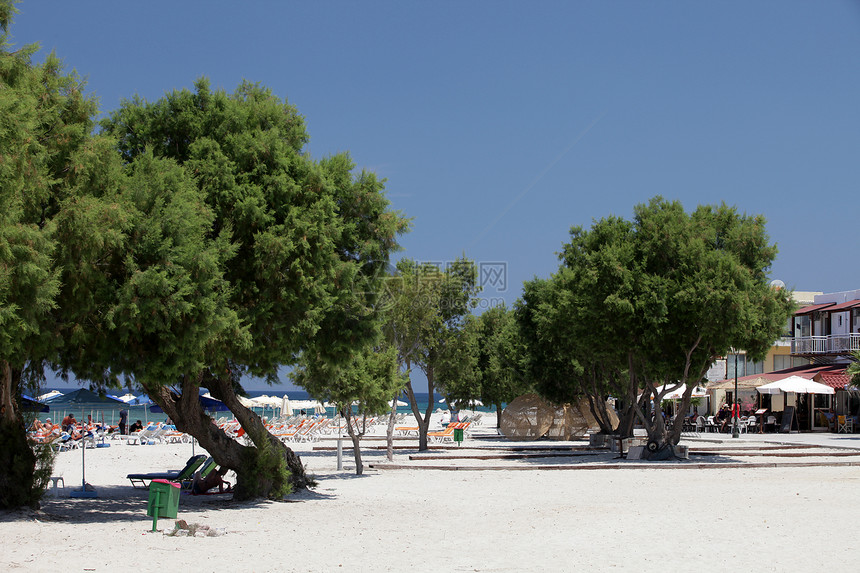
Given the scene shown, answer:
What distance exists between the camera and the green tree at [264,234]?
1432cm

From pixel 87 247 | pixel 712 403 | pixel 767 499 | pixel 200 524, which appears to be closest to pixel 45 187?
pixel 87 247

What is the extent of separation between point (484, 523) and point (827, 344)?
42.0 metres

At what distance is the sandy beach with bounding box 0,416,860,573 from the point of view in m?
9.92

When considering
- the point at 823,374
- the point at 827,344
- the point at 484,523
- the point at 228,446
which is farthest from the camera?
the point at 827,344

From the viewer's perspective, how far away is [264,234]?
14.2 meters

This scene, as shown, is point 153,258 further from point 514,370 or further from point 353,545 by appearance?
point 514,370

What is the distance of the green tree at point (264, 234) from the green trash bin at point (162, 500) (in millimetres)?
1729


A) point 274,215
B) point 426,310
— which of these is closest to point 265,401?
point 426,310

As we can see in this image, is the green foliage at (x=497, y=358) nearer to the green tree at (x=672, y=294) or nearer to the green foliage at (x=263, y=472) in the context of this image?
the green tree at (x=672, y=294)

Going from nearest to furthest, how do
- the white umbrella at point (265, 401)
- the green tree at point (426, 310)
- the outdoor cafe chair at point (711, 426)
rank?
1. the green tree at point (426, 310)
2. the outdoor cafe chair at point (711, 426)
3. the white umbrella at point (265, 401)

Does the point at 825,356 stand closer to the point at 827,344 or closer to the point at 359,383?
the point at 827,344

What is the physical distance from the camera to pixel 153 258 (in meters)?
12.4

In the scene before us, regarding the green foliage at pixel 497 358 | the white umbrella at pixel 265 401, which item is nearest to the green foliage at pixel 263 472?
the green foliage at pixel 497 358

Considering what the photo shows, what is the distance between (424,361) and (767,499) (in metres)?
18.0
